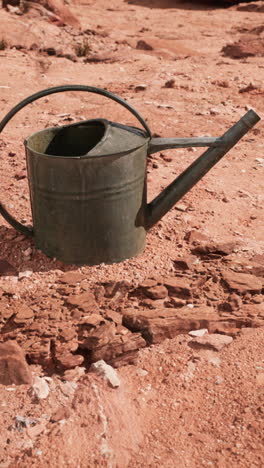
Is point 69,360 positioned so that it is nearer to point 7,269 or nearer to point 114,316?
point 114,316

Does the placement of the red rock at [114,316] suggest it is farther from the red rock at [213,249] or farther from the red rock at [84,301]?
the red rock at [213,249]

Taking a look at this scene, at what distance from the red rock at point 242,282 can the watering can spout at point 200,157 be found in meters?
0.47

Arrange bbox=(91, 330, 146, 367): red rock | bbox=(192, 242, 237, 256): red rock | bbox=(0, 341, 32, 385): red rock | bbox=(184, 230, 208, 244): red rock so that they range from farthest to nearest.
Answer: bbox=(184, 230, 208, 244): red rock, bbox=(192, 242, 237, 256): red rock, bbox=(91, 330, 146, 367): red rock, bbox=(0, 341, 32, 385): red rock

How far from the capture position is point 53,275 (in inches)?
112

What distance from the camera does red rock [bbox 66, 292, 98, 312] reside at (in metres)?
2.57

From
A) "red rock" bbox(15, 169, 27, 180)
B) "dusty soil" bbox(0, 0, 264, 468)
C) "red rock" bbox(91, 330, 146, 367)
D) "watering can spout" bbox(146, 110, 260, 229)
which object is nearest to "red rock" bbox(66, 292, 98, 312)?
"dusty soil" bbox(0, 0, 264, 468)

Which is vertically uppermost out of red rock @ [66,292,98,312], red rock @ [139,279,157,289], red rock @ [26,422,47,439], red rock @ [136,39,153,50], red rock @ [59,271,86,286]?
red rock @ [139,279,157,289]

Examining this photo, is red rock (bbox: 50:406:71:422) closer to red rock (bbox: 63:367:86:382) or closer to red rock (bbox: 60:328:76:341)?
red rock (bbox: 63:367:86:382)

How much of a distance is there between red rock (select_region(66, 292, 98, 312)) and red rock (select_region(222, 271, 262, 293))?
2.09 ft

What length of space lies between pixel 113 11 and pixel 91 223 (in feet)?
28.0

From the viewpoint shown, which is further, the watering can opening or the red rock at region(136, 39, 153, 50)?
the red rock at region(136, 39, 153, 50)

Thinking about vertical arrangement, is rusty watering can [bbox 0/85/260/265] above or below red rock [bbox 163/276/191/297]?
A: above

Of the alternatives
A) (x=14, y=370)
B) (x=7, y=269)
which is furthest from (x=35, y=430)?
(x=7, y=269)

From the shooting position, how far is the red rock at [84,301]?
2566 millimetres
